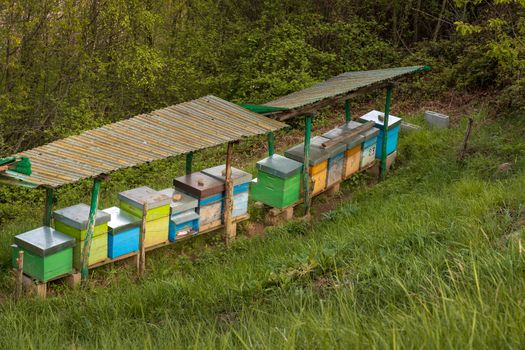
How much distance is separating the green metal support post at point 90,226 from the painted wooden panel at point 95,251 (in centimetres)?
7

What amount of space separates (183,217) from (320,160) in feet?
8.05

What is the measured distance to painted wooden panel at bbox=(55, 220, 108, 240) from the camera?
7.23 meters

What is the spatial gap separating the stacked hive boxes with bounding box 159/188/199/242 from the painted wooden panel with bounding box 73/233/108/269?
93 cm

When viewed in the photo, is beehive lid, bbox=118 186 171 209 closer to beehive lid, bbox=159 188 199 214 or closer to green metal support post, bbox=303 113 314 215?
beehive lid, bbox=159 188 199 214

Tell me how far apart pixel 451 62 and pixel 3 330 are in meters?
13.1

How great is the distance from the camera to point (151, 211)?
25.5 ft

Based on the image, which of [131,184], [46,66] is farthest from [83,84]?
[131,184]

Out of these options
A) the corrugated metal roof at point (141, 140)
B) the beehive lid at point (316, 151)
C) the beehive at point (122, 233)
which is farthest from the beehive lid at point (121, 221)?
the beehive lid at point (316, 151)

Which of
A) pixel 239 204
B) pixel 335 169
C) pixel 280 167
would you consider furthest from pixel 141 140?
pixel 335 169

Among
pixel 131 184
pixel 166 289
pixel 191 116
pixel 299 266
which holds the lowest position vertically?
pixel 131 184

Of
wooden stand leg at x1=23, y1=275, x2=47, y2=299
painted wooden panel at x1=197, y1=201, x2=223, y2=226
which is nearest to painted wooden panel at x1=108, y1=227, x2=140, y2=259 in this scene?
wooden stand leg at x1=23, y1=275, x2=47, y2=299

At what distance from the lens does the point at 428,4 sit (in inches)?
704

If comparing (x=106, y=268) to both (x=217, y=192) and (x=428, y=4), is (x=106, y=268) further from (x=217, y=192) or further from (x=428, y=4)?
(x=428, y=4)

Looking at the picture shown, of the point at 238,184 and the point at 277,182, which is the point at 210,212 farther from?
the point at 277,182
